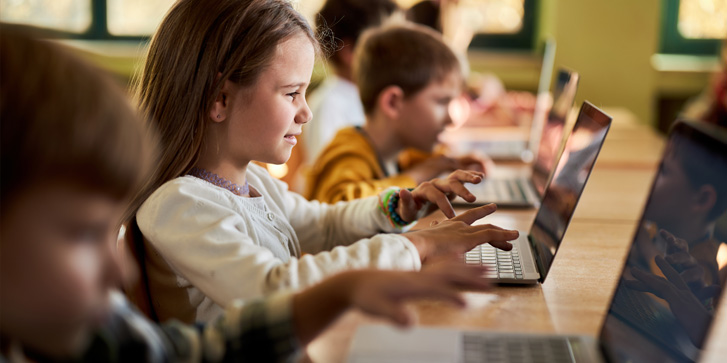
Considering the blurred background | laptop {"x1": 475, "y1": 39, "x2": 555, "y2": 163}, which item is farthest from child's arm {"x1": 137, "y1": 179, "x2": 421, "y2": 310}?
the blurred background

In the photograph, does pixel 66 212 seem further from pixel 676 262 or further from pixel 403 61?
pixel 403 61

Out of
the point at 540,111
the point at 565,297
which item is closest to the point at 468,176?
the point at 565,297

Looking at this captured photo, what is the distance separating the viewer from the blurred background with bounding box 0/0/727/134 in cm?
436

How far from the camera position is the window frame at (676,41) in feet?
14.9

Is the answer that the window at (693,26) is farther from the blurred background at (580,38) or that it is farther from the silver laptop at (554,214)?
the silver laptop at (554,214)

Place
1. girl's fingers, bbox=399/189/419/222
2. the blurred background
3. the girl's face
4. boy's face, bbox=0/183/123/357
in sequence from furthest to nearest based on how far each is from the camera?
the blurred background < girl's fingers, bbox=399/189/419/222 < the girl's face < boy's face, bbox=0/183/123/357

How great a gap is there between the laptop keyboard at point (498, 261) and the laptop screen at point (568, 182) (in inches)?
1.4

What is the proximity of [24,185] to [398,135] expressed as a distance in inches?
59.3

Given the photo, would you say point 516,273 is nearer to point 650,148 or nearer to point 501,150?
point 501,150

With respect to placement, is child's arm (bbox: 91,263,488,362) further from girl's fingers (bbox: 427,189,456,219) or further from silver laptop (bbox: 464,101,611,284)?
girl's fingers (bbox: 427,189,456,219)

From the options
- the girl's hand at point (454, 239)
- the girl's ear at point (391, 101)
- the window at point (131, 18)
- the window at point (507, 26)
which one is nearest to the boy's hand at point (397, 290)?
the girl's hand at point (454, 239)

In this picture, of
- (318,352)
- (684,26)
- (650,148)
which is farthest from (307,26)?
(684,26)

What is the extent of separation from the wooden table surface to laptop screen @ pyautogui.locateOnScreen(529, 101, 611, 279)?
0.15 ft

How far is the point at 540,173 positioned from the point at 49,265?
1.52 m
